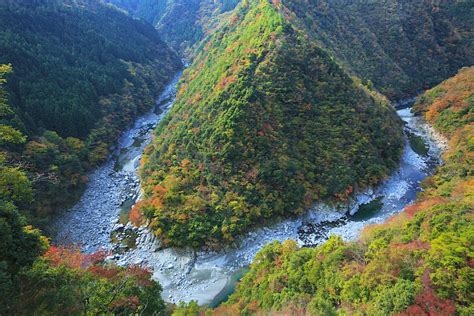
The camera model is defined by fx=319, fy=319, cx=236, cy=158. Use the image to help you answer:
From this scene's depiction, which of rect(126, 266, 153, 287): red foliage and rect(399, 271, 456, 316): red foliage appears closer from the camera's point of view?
rect(399, 271, 456, 316): red foliage

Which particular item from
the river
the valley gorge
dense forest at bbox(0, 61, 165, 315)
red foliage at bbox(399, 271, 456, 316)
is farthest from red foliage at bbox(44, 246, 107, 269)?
red foliage at bbox(399, 271, 456, 316)

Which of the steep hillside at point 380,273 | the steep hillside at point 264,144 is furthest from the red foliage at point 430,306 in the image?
the steep hillside at point 264,144

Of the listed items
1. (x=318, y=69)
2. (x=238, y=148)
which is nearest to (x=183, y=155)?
(x=238, y=148)

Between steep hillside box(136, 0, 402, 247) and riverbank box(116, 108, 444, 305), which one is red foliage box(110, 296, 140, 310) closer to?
riverbank box(116, 108, 444, 305)

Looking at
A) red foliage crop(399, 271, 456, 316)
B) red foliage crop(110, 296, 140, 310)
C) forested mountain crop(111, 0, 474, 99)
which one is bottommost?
red foliage crop(110, 296, 140, 310)

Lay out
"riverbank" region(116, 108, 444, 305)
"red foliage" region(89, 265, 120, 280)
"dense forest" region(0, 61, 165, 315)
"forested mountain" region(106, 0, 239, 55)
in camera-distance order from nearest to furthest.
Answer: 1. "dense forest" region(0, 61, 165, 315)
2. "red foliage" region(89, 265, 120, 280)
3. "riverbank" region(116, 108, 444, 305)
4. "forested mountain" region(106, 0, 239, 55)

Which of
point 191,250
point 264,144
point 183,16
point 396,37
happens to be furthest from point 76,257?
point 183,16

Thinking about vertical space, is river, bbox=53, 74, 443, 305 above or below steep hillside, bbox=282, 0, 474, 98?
below

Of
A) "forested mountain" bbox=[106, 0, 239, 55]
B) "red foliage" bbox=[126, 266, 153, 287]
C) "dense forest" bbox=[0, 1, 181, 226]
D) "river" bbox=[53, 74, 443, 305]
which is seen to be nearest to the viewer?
"red foliage" bbox=[126, 266, 153, 287]
